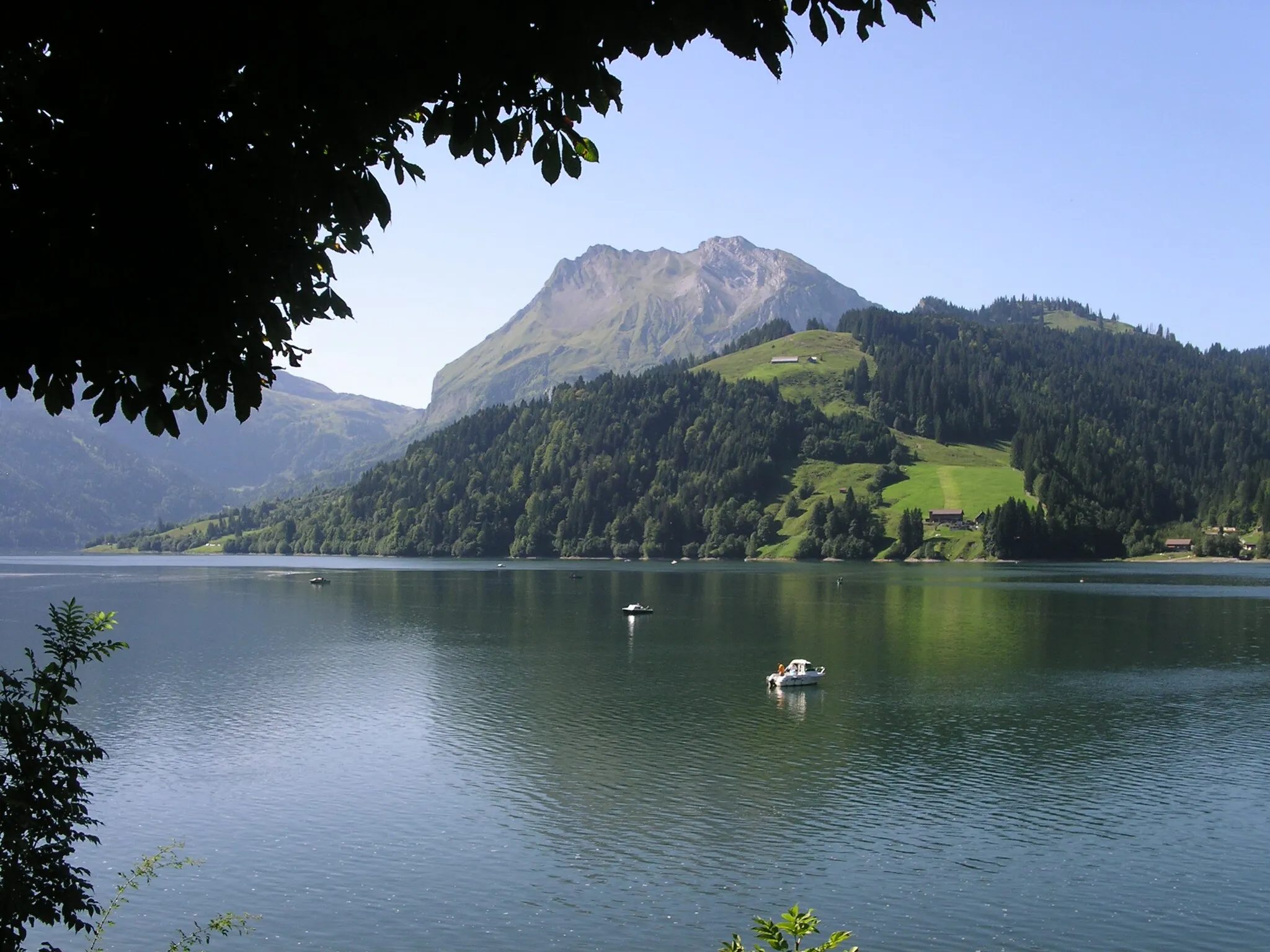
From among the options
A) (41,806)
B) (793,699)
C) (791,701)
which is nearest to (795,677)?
(793,699)

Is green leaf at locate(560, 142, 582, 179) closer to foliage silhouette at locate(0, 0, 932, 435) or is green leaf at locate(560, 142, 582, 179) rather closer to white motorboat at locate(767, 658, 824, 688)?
foliage silhouette at locate(0, 0, 932, 435)

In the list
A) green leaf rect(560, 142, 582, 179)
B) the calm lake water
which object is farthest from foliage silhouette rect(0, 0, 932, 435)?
the calm lake water

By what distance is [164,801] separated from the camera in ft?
184

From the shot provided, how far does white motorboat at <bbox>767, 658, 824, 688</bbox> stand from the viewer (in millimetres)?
87438

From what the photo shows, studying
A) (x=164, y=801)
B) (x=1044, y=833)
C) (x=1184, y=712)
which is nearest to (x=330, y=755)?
(x=164, y=801)

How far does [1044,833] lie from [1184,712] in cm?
3504

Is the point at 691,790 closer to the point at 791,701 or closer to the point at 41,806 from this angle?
the point at 791,701

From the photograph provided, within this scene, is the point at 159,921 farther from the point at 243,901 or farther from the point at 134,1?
the point at 134,1

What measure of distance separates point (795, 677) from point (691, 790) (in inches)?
1274

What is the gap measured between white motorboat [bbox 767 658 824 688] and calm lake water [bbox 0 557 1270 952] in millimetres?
1532

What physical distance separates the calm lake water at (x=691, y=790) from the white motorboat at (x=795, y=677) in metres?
1.53

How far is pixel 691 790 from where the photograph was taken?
57156 millimetres

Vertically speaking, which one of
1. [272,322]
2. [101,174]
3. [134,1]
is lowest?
[272,322]

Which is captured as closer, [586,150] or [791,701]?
[586,150]
